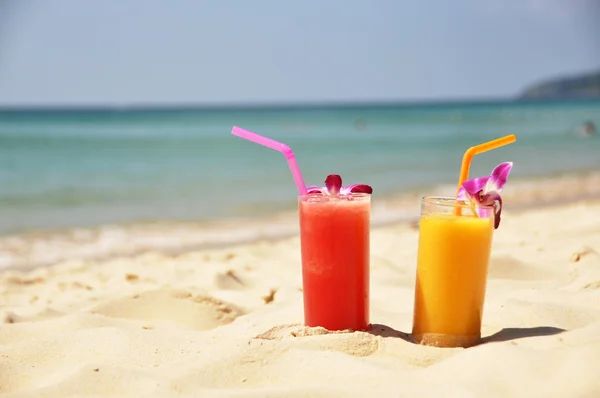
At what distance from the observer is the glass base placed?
202 cm

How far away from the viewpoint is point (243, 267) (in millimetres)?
3738

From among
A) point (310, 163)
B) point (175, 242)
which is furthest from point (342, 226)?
point (310, 163)

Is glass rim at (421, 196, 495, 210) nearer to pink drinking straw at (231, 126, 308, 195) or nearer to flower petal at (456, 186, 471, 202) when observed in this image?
flower petal at (456, 186, 471, 202)

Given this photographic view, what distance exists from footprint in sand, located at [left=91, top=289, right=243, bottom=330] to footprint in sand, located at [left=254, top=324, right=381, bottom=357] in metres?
0.69

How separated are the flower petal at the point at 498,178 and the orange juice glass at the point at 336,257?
40 cm

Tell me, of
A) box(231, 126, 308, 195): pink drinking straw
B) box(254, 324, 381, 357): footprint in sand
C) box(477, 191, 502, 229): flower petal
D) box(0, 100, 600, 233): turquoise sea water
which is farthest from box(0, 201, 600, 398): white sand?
box(0, 100, 600, 233): turquoise sea water

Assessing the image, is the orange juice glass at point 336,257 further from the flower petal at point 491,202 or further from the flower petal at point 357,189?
the flower petal at point 491,202

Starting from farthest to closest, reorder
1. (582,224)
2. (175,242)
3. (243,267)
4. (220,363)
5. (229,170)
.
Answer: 1. (229,170)
2. (175,242)
3. (582,224)
4. (243,267)
5. (220,363)

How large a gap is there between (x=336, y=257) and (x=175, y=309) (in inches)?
42.1

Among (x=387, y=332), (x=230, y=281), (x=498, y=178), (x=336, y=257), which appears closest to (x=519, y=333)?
(x=387, y=332)

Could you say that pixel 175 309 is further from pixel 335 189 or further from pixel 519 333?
pixel 519 333

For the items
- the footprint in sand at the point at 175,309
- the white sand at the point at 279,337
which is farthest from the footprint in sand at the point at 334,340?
the footprint in sand at the point at 175,309

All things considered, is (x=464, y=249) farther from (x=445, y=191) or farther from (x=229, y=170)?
(x=229, y=170)

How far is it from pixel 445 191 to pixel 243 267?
17.9 ft
